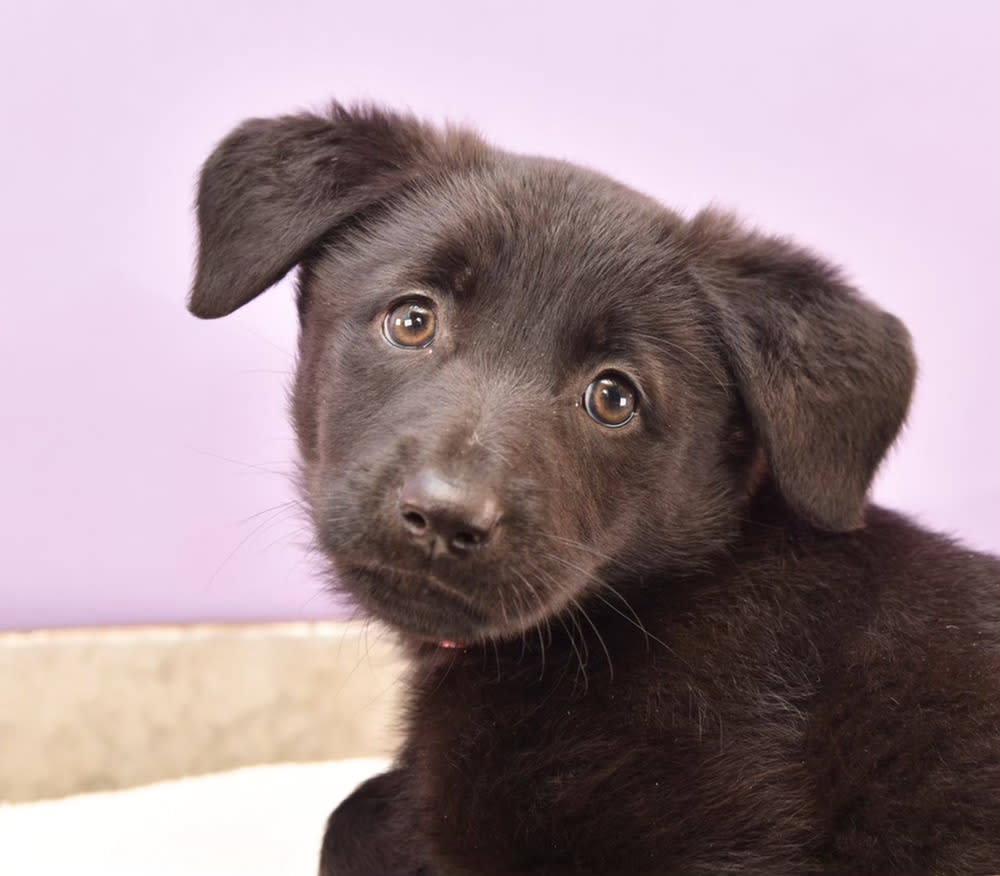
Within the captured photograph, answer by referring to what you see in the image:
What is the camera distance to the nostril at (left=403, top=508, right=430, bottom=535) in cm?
171

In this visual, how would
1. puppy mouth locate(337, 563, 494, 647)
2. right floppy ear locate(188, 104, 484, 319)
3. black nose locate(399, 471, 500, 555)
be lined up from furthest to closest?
right floppy ear locate(188, 104, 484, 319) < puppy mouth locate(337, 563, 494, 647) < black nose locate(399, 471, 500, 555)

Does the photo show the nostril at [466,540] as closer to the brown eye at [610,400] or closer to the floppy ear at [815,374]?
the brown eye at [610,400]

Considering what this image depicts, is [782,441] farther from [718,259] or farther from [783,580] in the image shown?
[718,259]

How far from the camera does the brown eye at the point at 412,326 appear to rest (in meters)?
2.08

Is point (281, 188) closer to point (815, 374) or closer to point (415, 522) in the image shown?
point (415, 522)

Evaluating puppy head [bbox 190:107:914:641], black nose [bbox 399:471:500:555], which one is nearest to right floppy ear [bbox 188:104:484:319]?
puppy head [bbox 190:107:914:641]

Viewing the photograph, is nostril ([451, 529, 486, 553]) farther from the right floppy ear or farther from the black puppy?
the right floppy ear

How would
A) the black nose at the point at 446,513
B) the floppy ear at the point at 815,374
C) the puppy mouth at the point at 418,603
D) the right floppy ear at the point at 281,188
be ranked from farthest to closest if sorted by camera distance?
1. the right floppy ear at the point at 281,188
2. the floppy ear at the point at 815,374
3. the puppy mouth at the point at 418,603
4. the black nose at the point at 446,513

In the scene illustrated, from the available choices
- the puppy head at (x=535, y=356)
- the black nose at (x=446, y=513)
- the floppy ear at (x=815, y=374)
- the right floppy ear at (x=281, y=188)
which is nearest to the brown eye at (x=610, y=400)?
the puppy head at (x=535, y=356)

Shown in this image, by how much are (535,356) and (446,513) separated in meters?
Result: 0.43

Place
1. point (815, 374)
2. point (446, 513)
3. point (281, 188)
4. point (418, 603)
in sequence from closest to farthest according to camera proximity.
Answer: point (446, 513) → point (418, 603) → point (815, 374) → point (281, 188)

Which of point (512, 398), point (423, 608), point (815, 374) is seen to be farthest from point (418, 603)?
point (815, 374)

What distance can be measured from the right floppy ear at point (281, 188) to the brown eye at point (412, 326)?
0.80 ft

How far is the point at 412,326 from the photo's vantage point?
208cm
